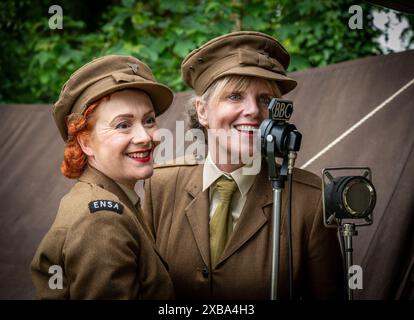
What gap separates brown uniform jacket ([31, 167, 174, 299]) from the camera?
1783mm

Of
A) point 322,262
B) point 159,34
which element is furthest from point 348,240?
point 159,34

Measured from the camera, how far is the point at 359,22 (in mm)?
3250

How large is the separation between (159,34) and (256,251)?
15.5 ft

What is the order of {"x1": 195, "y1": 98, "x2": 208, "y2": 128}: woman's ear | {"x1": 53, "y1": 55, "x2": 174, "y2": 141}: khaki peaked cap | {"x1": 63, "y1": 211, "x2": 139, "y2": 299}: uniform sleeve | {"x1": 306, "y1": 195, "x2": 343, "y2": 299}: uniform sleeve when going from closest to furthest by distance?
{"x1": 63, "y1": 211, "x2": 139, "y2": 299}: uniform sleeve → {"x1": 53, "y1": 55, "x2": 174, "y2": 141}: khaki peaked cap → {"x1": 306, "y1": 195, "x2": 343, "y2": 299}: uniform sleeve → {"x1": 195, "y1": 98, "x2": 208, "y2": 128}: woman's ear

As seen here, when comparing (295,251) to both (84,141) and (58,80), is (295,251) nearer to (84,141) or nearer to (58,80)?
(84,141)

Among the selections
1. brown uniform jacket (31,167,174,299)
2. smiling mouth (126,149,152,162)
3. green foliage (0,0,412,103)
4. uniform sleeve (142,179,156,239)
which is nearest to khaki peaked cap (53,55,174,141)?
smiling mouth (126,149,152,162)

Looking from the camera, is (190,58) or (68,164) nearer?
(68,164)

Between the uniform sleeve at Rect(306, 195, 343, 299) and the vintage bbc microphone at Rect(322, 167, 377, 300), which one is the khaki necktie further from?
the vintage bbc microphone at Rect(322, 167, 377, 300)

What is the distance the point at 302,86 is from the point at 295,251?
5.88 ft

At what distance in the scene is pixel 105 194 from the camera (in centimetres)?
198

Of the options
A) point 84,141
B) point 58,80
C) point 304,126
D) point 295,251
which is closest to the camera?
point 84,141

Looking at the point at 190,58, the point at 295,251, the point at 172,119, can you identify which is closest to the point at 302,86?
the point at 172,119

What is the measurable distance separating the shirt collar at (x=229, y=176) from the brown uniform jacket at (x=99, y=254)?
62 centimetres

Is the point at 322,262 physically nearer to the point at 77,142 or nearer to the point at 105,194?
the point at 105,194
